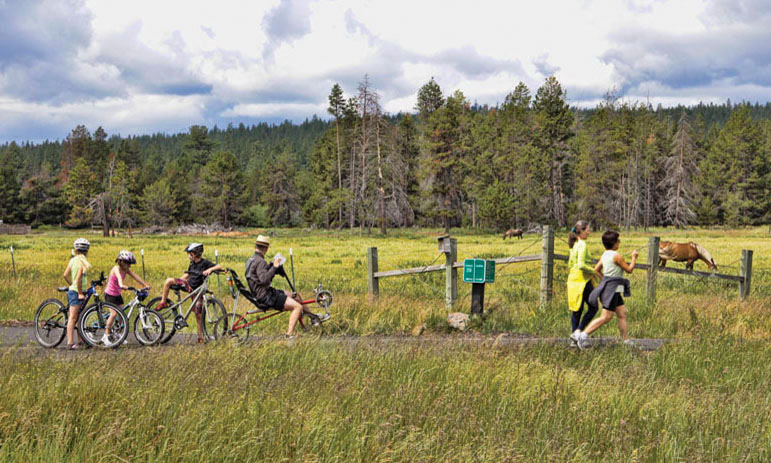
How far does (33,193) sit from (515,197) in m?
67.2

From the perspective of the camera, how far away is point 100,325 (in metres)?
8.08

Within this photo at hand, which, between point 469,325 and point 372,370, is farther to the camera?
point 469,325

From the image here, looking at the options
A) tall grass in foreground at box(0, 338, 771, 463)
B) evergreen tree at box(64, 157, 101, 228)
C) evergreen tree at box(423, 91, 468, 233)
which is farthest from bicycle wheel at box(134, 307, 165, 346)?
evergreen tree at box(64, 157, 101, 228)

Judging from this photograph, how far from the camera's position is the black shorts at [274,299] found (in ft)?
26.3

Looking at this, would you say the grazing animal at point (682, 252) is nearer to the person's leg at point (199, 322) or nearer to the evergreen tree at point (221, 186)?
the person's leg at point (199, 322)

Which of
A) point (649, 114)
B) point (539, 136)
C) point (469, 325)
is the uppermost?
point (649, 114)

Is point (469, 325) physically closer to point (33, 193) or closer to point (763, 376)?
point (763, 376)

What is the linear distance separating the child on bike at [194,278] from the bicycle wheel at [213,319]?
0.30ft

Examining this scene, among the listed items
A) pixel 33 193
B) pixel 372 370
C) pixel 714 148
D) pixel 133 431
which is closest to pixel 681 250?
pixel 372 370

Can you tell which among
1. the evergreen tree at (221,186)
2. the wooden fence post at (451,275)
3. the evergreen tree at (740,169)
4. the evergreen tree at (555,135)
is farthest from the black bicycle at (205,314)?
the evergreen tree at (740,169)

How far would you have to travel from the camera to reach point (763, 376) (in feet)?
20.5

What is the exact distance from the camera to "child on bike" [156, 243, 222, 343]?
8.02m

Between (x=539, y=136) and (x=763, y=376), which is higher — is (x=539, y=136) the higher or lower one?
the higher one

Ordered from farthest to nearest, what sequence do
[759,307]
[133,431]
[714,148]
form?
[714,148], [759,307], [133,431]
